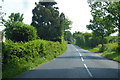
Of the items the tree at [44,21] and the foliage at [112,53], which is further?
the tree at [44,21]

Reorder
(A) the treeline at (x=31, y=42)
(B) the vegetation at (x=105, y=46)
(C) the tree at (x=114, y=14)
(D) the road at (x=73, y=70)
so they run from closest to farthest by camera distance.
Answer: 1. (D) the road at (x=73, y=70)
2. (A) the treeline at (x=31, y=42)
3. (C) the tree at (x=114, y=14)
4. (B) the vegetation at (x=105, y=46)

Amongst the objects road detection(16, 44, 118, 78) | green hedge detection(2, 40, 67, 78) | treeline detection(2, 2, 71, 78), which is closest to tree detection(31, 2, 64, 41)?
treeline detection(2, 2, 71, 78)

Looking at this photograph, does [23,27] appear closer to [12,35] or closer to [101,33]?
[12,35]

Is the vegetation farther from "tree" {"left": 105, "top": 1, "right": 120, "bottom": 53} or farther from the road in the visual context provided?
the road

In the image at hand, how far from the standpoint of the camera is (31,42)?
16.0 m

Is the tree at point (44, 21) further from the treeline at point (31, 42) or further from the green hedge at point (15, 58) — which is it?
the green hedge at point (15, 58)

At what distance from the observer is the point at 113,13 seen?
23594mm

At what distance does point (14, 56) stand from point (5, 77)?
3.22 meters

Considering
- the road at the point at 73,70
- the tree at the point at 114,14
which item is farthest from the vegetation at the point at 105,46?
the road at the point at 73,70

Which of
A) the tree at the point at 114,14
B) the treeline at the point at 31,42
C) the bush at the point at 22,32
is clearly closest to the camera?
the treeline at the point at 31,42

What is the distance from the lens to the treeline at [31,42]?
429 inches

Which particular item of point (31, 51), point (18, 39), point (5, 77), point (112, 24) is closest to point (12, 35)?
point (18, 39)

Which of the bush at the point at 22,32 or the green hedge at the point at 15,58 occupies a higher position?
the bush at the point at 22,32

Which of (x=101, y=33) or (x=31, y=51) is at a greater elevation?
(x=101, y=33)
